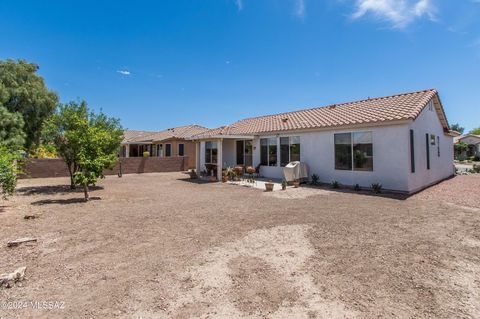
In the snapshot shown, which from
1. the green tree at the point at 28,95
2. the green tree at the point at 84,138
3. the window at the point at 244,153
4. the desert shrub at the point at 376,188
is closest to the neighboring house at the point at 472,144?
the window at the point at 244,153

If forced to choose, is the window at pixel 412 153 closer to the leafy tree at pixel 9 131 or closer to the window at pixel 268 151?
the window at pixel 268 151

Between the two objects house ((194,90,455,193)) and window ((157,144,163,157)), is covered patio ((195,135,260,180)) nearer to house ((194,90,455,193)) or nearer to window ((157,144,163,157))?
house ((194,90,455,193))

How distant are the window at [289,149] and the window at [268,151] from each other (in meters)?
0.64

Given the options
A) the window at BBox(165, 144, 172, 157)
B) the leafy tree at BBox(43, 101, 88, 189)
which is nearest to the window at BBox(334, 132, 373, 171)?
the leafy tree at BBox(43, 101, 88, 189)

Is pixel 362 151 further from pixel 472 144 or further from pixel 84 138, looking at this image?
pixel 472 144

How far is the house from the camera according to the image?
36.2 feet

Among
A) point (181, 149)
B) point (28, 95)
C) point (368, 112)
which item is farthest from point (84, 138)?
point (181, 149)

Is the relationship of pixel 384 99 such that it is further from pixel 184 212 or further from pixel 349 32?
pixel 184 212

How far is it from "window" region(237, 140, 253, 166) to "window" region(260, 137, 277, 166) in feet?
4.43

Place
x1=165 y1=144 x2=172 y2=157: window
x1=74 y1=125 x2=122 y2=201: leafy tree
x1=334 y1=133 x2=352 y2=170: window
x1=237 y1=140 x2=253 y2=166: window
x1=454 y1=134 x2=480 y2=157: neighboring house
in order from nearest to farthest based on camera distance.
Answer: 1. x1=74 y1=125 x2=122 y2=201: leafy tree
2. x1=334 y1=133 x2=352 y2=170: window
3. x1=237 y1=140 x2=253 y2=166: window
4. x1=165 y1=144 x2=172 y2=157: window
5. x1=454 y1=134 x2=480 y2=157: neighboring house

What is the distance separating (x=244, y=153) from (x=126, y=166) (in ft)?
34.0

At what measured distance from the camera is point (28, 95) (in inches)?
846

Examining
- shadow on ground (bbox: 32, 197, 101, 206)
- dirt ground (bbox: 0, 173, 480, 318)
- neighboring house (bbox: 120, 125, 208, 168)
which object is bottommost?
dirt ground (bbox: 0, 173, 480, 318)

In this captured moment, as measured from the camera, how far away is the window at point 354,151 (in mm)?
11898
